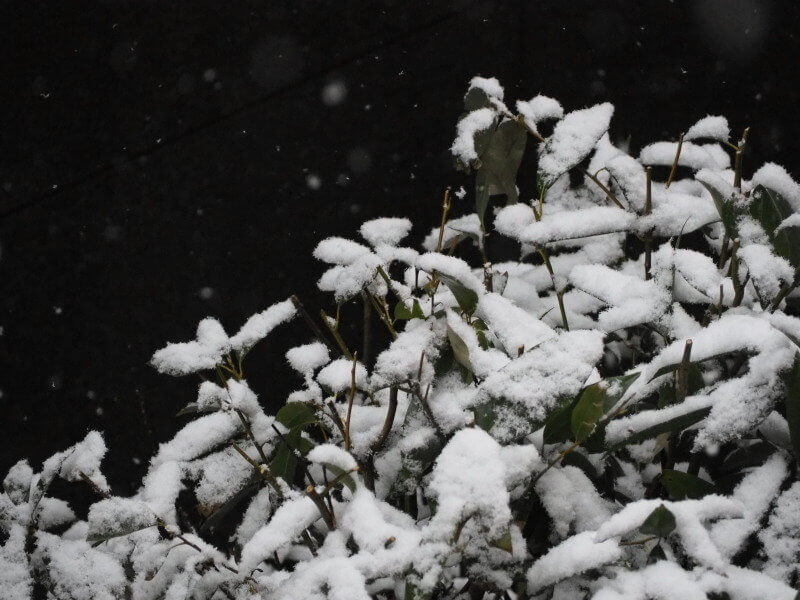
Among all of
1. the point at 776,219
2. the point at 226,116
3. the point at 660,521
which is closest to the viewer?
the point at 660,521

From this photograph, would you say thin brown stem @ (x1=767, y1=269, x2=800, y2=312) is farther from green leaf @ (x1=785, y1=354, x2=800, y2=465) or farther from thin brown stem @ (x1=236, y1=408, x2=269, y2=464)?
thin brown stem @ (x1=236, y1=408, x2=269, y2=464)

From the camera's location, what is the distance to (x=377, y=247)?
1034 mm

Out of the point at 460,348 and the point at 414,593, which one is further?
the point at 460,348

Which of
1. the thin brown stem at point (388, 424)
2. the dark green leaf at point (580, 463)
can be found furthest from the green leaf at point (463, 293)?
the dark green leaf at point (580, 463)

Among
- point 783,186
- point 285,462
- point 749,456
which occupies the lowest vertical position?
point 749,456

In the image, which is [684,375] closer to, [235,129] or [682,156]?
[682,156]

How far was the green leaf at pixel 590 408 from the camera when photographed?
71cm

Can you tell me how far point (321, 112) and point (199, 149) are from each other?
13.9 inches

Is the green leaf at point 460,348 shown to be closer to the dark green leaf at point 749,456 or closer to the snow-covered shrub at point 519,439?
the snow-covered shrub at point 519,439

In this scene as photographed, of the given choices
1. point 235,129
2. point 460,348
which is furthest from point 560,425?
point 235,129

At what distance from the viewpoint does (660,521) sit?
1.97 feet

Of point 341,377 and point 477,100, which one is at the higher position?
point 477,100

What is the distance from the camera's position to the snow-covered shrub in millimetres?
683

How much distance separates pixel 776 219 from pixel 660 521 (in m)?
0.45
